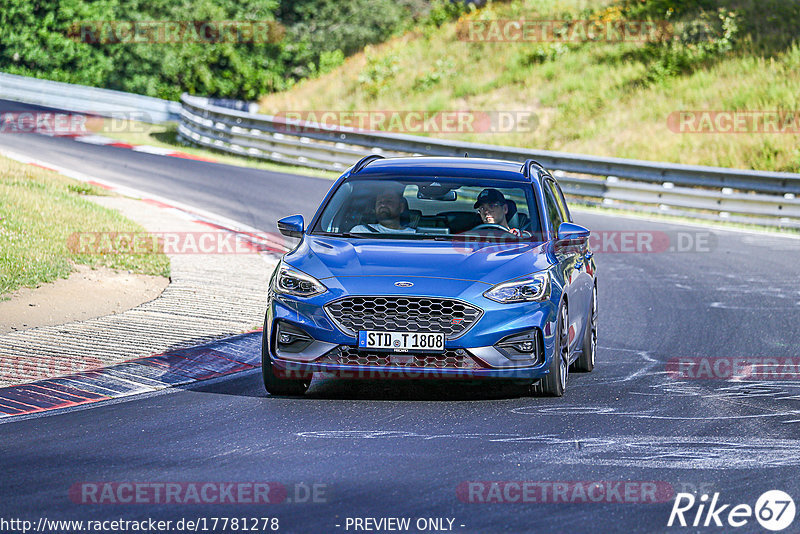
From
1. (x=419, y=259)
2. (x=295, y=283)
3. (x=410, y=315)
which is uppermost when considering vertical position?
(x=419, y=259)

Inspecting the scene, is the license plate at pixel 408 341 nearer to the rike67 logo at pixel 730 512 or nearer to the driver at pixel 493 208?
the driver at pixel 493 208

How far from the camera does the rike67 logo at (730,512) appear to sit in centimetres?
572

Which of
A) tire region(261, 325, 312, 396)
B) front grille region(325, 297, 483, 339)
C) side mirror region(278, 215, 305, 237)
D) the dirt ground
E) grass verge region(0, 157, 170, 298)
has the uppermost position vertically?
side mirror region(278, 215, 305, 237)

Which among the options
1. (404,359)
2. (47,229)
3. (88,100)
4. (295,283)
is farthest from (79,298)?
(88,100)

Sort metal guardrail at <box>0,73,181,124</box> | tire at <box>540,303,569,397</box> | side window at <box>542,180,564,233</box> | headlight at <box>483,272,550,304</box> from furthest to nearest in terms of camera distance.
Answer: metal guardrail at <box>0,73,181,124</box>
side window at <box>542,180,564,233</box>
tire at <box>540,303,569,397</box>
headlight at <box>483,272,550,304</box>

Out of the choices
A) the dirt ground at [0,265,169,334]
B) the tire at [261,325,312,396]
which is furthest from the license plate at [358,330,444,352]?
the dirt ground at [0,265,169,334]

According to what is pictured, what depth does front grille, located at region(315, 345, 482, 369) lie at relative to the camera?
27.3 feet

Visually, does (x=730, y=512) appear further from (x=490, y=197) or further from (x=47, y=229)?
(x=47, y=229)

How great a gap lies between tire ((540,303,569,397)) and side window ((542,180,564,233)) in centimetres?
114

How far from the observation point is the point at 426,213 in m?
9.83

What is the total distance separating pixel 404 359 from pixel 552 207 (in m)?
2.59

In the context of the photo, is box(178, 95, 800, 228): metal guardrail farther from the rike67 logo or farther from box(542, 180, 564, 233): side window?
the rike67 logo

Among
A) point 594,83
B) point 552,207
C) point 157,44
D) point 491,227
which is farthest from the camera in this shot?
point 157,44

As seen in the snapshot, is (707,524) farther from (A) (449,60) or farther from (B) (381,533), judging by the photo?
(A) (449,60)
